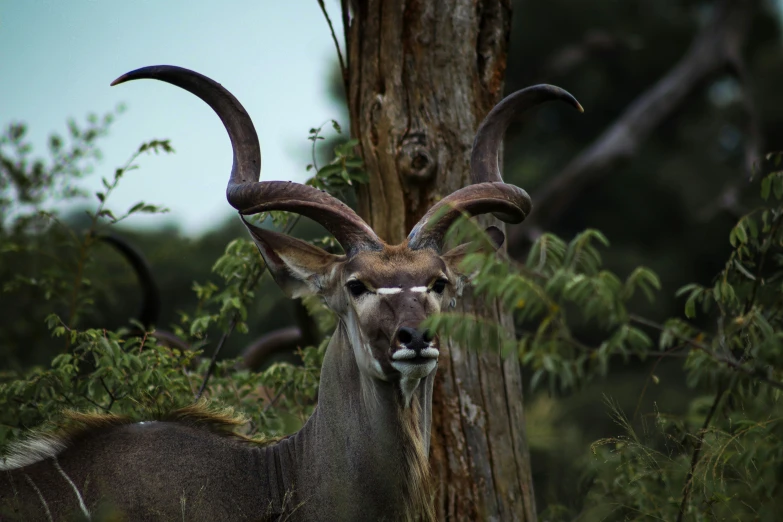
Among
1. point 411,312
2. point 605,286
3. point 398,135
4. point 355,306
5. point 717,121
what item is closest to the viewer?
point 605,286

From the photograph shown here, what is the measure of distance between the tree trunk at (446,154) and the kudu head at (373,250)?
1.57ft

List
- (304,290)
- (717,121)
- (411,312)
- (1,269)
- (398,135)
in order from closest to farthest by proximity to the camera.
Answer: (411,312) < (304,290) < (398,135) < (1,269) < (717,121)

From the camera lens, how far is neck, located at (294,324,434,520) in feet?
12.3

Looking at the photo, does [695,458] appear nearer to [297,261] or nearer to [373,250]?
[373,250]

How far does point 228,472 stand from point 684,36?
2378 centimetres

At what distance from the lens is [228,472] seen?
3951 millimetres

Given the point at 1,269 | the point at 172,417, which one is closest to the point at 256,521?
the point at 172,417

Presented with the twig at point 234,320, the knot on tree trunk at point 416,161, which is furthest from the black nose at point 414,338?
the twig at point 234,320

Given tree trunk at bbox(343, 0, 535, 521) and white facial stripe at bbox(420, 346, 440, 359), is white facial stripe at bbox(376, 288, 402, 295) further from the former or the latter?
tree trunk at bbox(343, 0, 535, 521)

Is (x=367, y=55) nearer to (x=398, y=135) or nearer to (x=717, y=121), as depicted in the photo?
(x=398, y=135)

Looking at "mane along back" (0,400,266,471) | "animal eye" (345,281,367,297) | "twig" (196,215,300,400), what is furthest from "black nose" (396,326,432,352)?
"twig" (196,215,300,400)

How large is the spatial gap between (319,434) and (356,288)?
67 centimetres

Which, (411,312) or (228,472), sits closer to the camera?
(411,312)

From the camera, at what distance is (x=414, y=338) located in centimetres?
346
